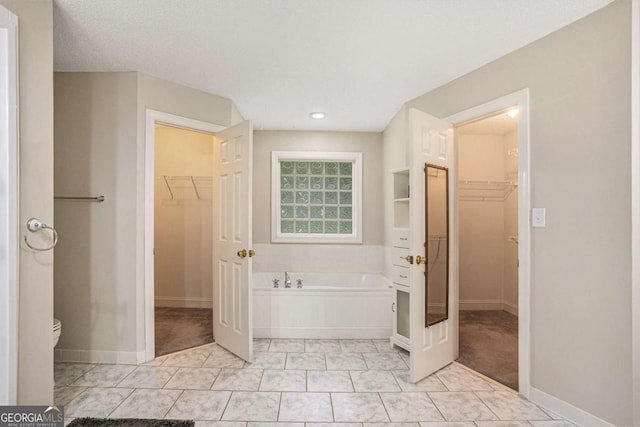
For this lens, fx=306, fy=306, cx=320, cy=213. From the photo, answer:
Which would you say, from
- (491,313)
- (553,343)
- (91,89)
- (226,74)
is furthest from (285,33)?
(491,313)

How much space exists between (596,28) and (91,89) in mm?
3621

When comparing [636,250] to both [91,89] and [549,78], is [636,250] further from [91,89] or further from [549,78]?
[91,89]

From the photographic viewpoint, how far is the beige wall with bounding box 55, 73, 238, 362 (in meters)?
2.56

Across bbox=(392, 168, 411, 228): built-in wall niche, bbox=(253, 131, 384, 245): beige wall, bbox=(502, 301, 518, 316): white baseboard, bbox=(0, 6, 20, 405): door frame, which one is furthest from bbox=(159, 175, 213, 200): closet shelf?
bbox=(502, 301, 518, 316): white baseboard

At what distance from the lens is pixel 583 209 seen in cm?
183

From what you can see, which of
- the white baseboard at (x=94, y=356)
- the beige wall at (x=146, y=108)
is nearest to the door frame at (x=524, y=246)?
the beige wall at (x=146, y=108)

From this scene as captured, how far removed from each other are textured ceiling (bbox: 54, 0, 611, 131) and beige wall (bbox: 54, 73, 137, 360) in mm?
265

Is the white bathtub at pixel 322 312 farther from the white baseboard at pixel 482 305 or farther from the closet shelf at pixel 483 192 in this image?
the closet shelf at pixel 483 192

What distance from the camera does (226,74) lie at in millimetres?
2617

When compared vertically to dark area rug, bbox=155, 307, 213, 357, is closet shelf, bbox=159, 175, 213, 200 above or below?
above

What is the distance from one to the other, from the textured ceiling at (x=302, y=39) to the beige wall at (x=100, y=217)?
10.0 inches

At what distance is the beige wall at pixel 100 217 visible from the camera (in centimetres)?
256

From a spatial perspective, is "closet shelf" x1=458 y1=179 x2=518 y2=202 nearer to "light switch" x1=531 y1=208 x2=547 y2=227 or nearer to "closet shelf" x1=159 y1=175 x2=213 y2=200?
"light switch" x1=531 y1=208 x2=547 y2=227

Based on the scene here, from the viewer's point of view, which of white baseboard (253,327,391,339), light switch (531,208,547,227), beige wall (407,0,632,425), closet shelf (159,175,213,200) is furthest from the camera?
closet shelf (159,175,213,200)
